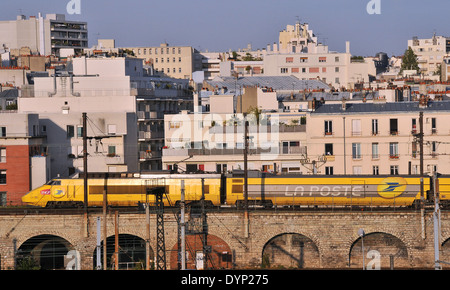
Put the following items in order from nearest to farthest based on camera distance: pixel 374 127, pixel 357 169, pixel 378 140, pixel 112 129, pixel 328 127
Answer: pixel 357 169, pixel 378 140, pixel 374 127, pixel 328 127, pixel 112 129

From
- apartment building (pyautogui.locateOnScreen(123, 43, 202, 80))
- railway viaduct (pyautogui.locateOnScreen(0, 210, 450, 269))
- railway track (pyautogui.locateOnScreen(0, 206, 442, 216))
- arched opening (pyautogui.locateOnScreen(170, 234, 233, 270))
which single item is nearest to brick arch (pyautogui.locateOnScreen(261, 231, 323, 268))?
railway viaduct (pyautogui.locateOnScreen(0, 210, 450, 269))

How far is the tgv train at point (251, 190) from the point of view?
3819 cm

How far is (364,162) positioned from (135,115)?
51.0ft

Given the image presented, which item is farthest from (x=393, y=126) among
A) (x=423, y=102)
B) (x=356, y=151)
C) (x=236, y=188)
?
(x=236, y=188)

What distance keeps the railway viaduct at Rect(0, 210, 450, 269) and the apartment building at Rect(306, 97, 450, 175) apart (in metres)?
10.6

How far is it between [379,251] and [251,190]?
6379mm

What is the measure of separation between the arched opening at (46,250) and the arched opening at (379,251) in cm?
1180

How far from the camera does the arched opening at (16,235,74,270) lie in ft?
116

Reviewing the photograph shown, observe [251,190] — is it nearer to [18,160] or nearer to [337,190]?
[337,190]

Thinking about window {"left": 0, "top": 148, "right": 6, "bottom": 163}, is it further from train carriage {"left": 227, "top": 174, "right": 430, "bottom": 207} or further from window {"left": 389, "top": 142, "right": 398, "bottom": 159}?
window {"left": 389, "top": 142, "right": 398, "bottom": 159}

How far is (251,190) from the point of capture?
126 ft

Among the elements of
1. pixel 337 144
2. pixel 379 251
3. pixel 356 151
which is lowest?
pixel 379 251
